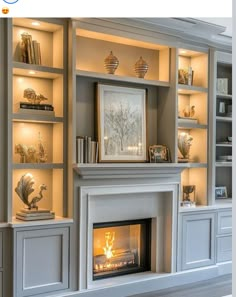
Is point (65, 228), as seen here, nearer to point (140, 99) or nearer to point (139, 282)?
point (139, 282)

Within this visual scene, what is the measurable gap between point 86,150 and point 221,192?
2.32 metres

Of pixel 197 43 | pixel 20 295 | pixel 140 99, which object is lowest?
pixel 20 295

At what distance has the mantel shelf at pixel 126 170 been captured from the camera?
3.63m

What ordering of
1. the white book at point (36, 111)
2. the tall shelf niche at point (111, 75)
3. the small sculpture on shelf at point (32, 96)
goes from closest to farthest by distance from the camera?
the white book at point (36, 111) < the small sculpture on shelf at point (32, 96) < the tall shelf niche at point (111, 75)

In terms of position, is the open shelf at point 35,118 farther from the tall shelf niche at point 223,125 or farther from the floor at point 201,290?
the tall shelf niche at point 223,125

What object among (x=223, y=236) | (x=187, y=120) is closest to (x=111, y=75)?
(x=187, y=120)

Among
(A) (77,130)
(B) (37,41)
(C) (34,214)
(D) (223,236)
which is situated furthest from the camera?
(D) (223,236)

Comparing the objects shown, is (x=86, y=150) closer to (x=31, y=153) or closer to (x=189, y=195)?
(x=31, y=153)

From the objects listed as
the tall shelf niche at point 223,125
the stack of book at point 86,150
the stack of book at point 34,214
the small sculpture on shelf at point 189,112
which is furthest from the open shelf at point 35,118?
the tall shelf niche at point 223,125

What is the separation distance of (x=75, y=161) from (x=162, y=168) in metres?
1.03

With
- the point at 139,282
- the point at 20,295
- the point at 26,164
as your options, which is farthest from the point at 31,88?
the point at 139,282

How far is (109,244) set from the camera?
418 cm

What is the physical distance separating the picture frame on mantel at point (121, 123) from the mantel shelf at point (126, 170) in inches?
7.0

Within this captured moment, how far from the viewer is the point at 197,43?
183 inches
